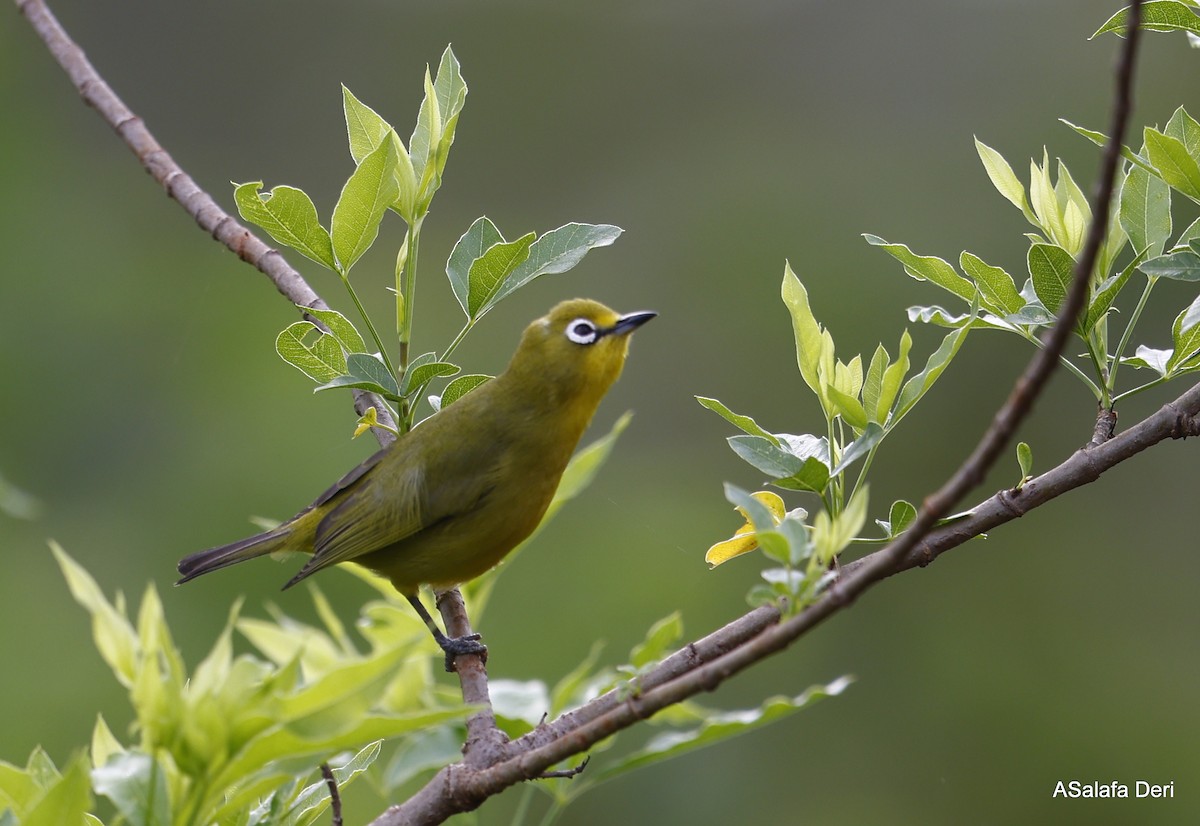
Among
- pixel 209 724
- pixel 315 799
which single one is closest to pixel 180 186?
pixel 315 799

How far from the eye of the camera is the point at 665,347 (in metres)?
9.73

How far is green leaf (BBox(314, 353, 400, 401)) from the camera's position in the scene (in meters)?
2.25

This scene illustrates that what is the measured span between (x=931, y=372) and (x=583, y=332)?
1621mm

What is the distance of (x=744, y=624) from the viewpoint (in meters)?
1.82

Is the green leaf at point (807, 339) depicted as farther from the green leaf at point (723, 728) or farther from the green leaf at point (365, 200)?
the green leaf at point (365, 200)

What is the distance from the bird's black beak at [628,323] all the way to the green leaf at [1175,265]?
1.47m

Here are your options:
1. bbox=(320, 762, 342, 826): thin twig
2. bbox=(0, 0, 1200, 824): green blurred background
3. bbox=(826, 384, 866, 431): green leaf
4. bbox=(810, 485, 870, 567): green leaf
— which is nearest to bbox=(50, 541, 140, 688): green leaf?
bbox=(320, 762, 342, 826): thin twig

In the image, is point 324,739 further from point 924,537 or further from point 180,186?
point 180,186

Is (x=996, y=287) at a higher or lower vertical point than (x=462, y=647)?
higher

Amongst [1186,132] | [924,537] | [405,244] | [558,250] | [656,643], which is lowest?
[656,643]

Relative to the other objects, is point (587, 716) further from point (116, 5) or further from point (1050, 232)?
point (116, 5)

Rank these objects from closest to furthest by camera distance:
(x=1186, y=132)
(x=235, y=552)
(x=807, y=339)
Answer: (x=1186, y=132), (x=807, y=339), (x=235, y=552)

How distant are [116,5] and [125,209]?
197cm

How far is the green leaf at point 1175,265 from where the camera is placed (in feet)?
6.07
